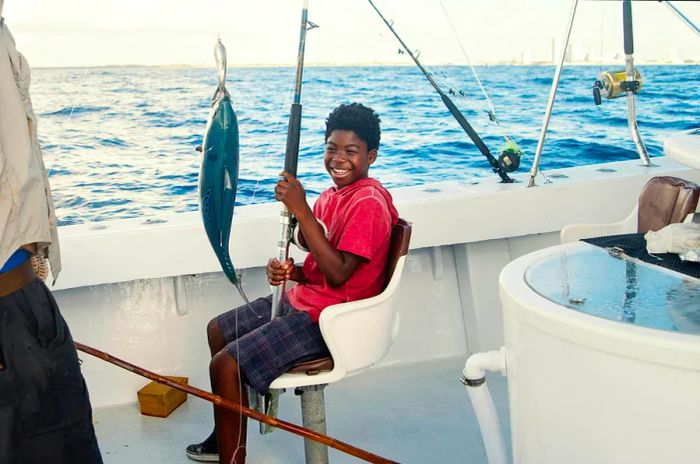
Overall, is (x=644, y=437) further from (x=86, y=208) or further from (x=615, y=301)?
(x=86, y=208)

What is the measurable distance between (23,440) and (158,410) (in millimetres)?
1362

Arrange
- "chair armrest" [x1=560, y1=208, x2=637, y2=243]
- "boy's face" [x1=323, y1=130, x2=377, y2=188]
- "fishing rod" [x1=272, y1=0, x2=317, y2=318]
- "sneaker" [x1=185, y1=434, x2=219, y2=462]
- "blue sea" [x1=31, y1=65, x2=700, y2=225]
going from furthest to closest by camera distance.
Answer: "blue sea" [x1=31, y1=65, x2=700, y2=225]
"sneaker" [x1=185, y1=434, x2=219, y2=462]
"chair armrest" [x1=560, y1=208, x2=637, y2=243]
"boy's face" [x1=323, y1=130, x2=377, y2=188]
"fishing rod" [x1=272, y1=0, x2=317, y2=318]

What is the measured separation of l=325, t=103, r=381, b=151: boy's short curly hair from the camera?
8.07ft

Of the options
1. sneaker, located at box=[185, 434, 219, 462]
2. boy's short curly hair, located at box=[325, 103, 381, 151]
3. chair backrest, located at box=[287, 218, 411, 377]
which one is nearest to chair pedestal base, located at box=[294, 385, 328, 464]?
chair backrest, located at box=[287, 218, 411, 377]

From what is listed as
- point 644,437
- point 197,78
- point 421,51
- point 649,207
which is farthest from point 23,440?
point 197,78

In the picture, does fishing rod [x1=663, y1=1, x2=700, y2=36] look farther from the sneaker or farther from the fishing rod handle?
the sneaker

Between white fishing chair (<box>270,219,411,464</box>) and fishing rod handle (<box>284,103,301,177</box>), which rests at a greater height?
fishing rod handle (<box>284,103,301,177</box>)

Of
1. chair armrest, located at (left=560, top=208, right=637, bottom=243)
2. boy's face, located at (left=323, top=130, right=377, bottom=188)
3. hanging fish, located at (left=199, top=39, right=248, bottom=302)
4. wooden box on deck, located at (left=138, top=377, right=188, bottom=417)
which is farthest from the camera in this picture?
wooden box on deck, located at (left=138, top=377, right=188, bottom=417)

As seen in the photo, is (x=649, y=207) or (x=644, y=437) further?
(x=649, y=207)

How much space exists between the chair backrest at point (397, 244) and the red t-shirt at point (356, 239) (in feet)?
0.05

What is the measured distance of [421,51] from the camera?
11.4 feet

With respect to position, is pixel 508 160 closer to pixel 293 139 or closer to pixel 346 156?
pixel 346 156

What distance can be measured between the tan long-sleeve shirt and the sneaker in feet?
3.94

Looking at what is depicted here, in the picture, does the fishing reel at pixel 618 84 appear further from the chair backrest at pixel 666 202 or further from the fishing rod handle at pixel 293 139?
the fishing rod handle at pixel 293 139
